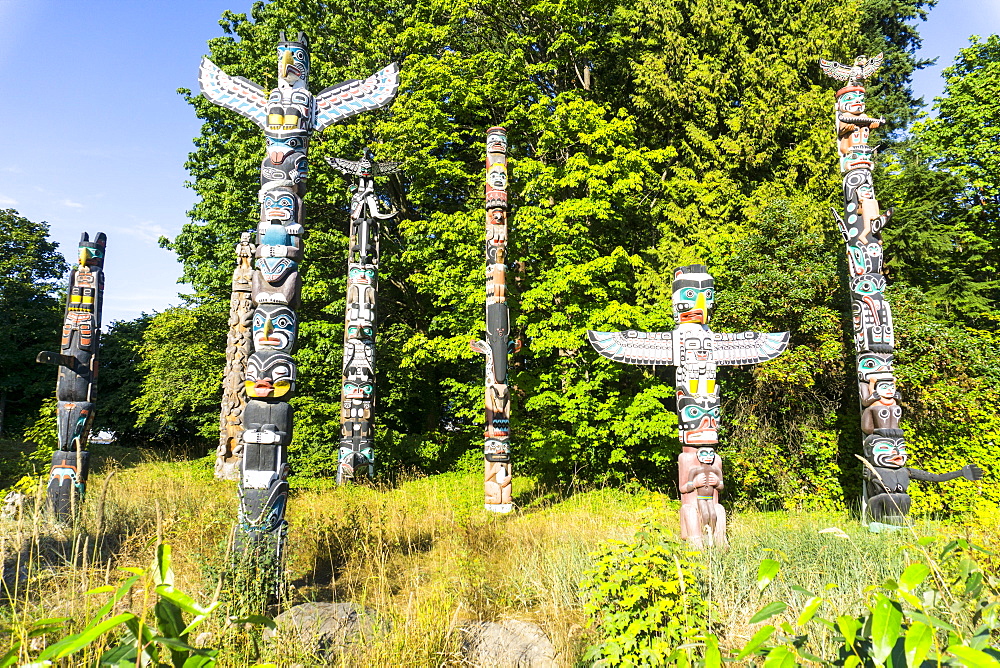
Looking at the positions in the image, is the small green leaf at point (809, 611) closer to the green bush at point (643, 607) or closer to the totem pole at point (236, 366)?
the green bush at point (643, 607)

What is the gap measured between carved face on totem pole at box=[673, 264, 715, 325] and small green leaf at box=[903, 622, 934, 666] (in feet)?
20.1

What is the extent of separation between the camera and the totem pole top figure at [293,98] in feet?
19.9

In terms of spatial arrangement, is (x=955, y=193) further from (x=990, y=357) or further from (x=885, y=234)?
(x=990, y=357)

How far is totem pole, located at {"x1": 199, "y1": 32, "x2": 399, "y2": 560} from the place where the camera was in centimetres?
505

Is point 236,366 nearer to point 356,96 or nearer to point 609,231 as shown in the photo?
point 356,96

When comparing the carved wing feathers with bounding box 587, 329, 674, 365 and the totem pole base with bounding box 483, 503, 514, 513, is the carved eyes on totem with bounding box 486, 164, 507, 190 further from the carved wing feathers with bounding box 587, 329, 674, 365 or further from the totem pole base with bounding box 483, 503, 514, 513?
the totem pole base with bounding box 483, 503, 514, 513

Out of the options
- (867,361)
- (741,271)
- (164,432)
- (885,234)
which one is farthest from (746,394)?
(164,432)

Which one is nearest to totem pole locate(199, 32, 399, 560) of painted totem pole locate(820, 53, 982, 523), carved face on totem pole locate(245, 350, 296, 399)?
carved face on totem pole locate(245, 350, 296, 399)

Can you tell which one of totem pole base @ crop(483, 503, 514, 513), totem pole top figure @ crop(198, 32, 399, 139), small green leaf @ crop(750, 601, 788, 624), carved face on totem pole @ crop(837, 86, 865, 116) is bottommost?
totem pole base @ crop(483, 503, 514, 513)

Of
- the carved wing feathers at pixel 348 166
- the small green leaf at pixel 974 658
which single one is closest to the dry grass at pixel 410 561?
the small green leaf at pixel 974 658

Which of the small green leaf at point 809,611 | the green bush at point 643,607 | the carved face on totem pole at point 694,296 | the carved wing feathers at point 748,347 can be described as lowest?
the green bush at point 643,607

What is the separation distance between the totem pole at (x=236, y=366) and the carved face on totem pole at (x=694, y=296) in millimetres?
8888

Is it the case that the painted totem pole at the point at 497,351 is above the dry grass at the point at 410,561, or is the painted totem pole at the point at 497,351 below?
above

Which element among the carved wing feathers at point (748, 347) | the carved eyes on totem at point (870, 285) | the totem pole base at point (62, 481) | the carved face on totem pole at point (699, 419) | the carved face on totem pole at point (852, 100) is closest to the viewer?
the carved face on totem pole at point (699, 419)
